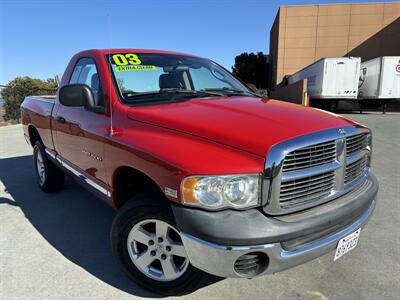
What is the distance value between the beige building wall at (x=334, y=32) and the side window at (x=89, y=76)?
38.9 metres

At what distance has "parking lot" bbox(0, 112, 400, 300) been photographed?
255cm

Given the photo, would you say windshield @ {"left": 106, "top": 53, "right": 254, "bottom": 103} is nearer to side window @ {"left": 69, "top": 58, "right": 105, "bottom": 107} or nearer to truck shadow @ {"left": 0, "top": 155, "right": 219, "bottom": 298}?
side window @ {"left": 69, "top": 58, "right": 105, "bottom": 107}

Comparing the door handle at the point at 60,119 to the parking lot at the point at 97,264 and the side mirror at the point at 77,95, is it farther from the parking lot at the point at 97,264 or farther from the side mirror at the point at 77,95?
the parking lot at the point at 97,264

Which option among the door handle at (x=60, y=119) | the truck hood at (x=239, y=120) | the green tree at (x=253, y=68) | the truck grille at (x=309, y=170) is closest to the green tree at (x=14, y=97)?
the door handle at (x=60, y=119)

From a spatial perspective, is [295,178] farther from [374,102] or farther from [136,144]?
[374,102]

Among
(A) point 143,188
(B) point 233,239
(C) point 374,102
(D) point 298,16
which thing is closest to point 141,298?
(A) point 143,188

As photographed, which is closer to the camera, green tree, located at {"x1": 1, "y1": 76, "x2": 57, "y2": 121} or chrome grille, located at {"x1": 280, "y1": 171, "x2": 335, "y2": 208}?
chrome grille, located at {"x1": 280, "y1": 171, "x2": 335, "y2": 208}

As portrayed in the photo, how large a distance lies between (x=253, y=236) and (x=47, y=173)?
3.80 m

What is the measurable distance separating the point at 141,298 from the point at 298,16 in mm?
41614

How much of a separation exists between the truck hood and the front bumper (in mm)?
447

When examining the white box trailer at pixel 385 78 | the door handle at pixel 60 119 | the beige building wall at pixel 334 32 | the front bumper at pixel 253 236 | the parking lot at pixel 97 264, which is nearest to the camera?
the front bumper at pixel 253 236

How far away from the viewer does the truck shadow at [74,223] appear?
287 centimetres

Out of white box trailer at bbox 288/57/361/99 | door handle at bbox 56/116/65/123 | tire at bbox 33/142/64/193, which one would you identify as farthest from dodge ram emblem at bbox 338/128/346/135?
white box trailer at bbox 288/57/361/99

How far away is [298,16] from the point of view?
38.7m
